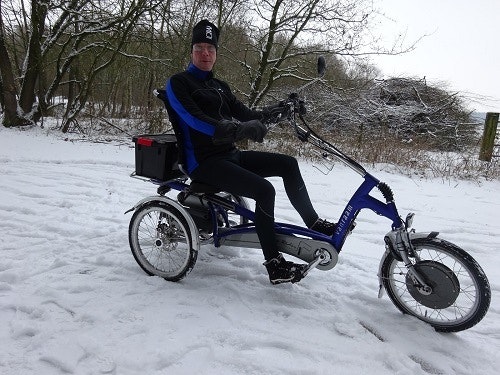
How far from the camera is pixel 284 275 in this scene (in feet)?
8.39

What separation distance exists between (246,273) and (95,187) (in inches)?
114

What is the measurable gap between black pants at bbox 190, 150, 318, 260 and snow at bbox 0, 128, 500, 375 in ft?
1.52

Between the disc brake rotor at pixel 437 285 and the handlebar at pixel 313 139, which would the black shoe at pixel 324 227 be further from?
the disc brake rotor at pixel 437 285

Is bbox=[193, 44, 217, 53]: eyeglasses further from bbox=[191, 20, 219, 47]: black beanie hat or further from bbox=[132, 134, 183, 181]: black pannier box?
bbox=[132, 134, 183, 181]: black pannier box

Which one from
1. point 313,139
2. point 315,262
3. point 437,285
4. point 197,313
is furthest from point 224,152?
point 437,285

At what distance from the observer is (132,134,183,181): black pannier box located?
275 cm

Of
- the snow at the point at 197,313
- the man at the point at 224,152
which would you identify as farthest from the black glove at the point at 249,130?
the snow at the point at 197,313

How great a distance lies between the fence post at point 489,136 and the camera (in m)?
8.24

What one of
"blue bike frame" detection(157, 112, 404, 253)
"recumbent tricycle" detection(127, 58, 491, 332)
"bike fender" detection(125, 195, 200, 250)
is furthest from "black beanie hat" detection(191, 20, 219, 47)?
"bike fender" detection(125, 195, 200, 250)

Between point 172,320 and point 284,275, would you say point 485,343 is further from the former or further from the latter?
point 172,320

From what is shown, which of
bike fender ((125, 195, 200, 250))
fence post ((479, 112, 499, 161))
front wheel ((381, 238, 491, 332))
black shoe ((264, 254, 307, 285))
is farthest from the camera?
fence post ((479, 112, 499, 161))

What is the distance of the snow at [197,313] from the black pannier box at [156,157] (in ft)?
2.49

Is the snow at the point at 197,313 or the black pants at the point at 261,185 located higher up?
the black pants at the point at 261,185

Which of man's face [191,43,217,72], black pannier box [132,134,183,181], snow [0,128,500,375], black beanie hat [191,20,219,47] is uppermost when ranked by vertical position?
black beanie hat [191,20,219,47]
